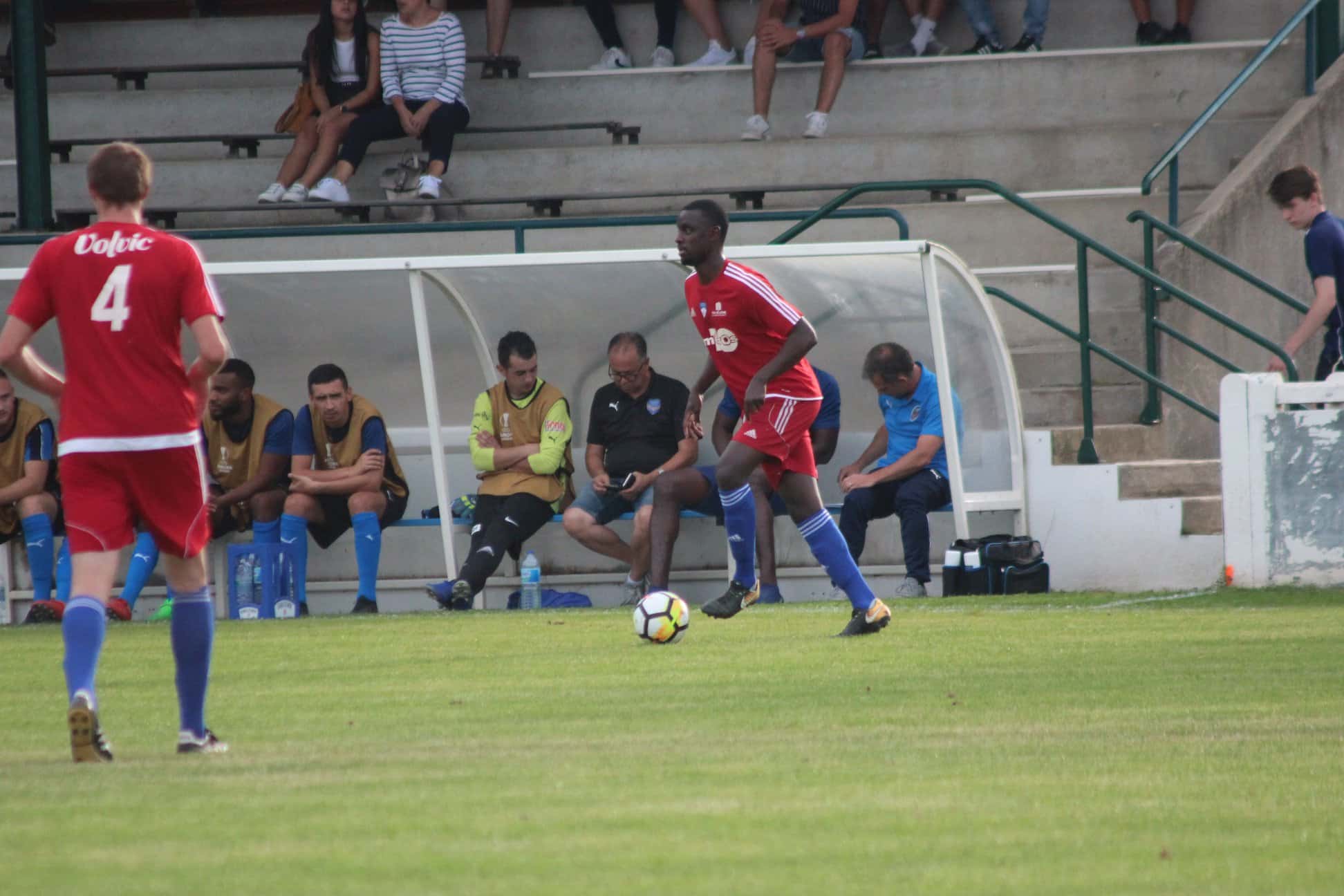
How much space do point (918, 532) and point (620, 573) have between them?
7.43 ft

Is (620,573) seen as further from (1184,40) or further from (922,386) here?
(1184,40)

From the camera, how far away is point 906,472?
12.2m

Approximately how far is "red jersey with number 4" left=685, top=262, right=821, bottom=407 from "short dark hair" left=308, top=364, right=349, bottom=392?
3956 mm

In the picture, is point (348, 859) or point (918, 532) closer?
point (348, 859)

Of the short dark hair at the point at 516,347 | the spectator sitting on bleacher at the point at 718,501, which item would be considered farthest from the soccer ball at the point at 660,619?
the short dark hair at the point at 516,347

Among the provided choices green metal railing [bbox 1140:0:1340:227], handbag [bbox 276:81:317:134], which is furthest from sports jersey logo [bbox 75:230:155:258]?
handbag [bbox 276:81:317:134]

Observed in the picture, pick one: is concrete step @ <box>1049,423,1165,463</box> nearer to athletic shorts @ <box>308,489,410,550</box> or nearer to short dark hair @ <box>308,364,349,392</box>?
athletic shorts @ <box>308,489,410,550</box>

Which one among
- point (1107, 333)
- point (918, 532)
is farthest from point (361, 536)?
point (1107, 333)

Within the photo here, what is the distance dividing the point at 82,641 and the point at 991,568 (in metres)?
7.53

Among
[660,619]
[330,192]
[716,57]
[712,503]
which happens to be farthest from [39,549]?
[716,57]

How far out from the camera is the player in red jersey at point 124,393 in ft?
18.1

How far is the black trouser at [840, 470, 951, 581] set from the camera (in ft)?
39.5

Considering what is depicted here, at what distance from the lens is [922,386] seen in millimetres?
12484

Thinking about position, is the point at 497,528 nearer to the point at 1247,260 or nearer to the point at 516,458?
the point at 516,458
